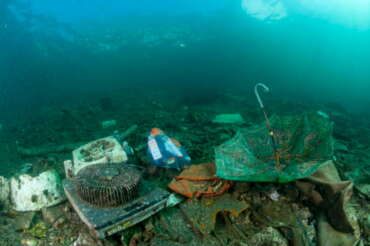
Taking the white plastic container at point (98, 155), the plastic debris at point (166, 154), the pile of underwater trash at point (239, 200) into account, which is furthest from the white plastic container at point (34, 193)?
the plastic debris at point (166, 154)

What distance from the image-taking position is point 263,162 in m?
3.66

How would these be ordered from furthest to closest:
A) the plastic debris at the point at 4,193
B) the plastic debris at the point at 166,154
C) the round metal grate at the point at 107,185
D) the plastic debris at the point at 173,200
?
the plastic debris at the point at 166,154, the plastic debris at the point at 4,193, the plastic debris at the point at 173,200, the round metal grate at the point at 107,185

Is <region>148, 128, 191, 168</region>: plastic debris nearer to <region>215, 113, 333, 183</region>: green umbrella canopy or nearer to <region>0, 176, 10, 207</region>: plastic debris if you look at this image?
<region>215, 113, 333, 183</region>: green umbrella canopy

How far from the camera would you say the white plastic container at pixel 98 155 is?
179 inches

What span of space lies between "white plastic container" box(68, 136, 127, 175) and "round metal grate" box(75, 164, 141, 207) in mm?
771

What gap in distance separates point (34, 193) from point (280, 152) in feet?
13.0

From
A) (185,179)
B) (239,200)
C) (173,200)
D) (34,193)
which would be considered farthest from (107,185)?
(239,200)

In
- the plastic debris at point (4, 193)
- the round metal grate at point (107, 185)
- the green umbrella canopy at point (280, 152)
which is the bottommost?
the plastic debris at point (4, 193)

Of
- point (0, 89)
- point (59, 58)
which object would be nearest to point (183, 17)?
point (59, 58)

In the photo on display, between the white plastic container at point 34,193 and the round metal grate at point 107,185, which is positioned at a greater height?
the round metal grate at point 107,185

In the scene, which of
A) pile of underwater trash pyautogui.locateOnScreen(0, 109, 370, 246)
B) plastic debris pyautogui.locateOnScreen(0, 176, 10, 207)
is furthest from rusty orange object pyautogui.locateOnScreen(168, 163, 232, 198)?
plastic debris pyautogui.locateOnScreen(0, 176, 10, 207)

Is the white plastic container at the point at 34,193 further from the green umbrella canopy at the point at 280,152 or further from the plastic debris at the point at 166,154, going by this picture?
the green umbrella canopy at the point at 280,152

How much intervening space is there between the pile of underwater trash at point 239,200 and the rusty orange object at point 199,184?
0.6 inches

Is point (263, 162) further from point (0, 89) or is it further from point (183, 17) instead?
point (183, 17)
